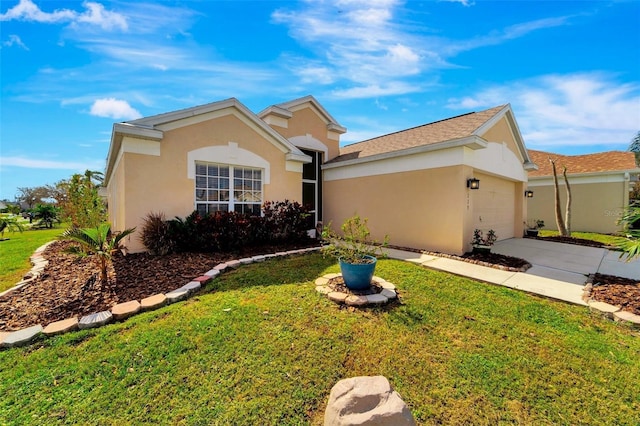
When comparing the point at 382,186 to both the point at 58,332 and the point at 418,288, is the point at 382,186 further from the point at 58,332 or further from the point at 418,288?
the point at 58,332

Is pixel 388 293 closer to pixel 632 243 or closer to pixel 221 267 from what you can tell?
pixel 221 267

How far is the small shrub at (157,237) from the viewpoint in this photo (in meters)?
7.52

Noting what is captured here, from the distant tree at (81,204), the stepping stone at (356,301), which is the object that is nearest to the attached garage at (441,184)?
the stepping stone at (356,301)

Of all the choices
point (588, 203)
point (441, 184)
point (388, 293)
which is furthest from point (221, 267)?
point (588, 203)

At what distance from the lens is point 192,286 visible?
542cm

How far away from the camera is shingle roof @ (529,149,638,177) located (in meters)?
16.7

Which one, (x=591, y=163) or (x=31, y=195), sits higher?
(x=591, y=163)

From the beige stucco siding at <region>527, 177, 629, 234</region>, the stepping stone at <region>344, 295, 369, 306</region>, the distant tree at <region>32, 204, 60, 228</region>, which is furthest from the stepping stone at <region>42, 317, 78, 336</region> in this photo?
the distant tree at <region>32, 204, 60, 228</region>

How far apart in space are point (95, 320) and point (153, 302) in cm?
81

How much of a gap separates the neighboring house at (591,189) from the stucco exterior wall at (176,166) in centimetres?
1974

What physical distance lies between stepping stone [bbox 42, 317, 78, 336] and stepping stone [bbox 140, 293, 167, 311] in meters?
0.88

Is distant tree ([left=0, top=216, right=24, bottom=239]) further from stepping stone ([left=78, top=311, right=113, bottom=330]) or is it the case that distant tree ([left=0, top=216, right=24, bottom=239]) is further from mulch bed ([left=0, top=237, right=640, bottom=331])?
stepping stone ([left=78, top=311, right=113, bottom=330])

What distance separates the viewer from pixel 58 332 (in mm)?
3805

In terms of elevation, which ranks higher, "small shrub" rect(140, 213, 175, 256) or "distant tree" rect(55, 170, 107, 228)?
"distant tree" rect(55, 170, 107, 228)
